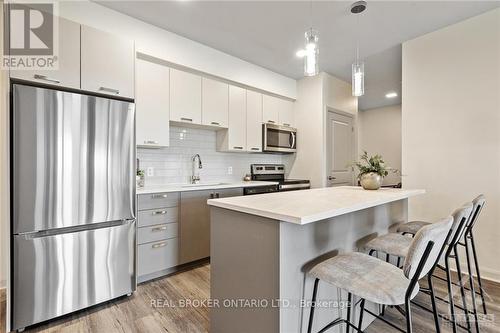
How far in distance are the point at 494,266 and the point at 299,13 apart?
3125 mm

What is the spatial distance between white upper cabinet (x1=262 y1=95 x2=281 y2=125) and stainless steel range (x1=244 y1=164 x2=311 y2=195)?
754mm

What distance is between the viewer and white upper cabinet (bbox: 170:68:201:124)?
9.46 feet

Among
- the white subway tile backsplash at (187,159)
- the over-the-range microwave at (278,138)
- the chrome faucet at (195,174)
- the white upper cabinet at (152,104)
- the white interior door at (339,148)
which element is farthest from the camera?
the white interior door at (339,148)

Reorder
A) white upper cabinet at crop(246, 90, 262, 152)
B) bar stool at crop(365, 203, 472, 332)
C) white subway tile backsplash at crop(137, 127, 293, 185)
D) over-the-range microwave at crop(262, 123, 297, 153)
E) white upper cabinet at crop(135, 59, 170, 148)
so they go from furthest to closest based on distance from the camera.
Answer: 1. over-the-range microwave at crop(262, 123, 297, 153)
2. white upper cabinet at crop(246, 90, 262, 152)
3. white subway tile backsplash at crop(137, 127, 293, 185)
4. white upper cabinet at crop(135, 59, 170, 148)
5. bar stool at crop(365, 203, 472, 332)

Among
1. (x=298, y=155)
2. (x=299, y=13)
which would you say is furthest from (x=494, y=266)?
(x=299, y=13)

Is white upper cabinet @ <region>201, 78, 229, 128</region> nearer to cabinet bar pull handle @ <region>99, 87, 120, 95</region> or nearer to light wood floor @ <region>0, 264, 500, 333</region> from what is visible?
cabinet bar pull handle @ <region>99, 87, 120, 95</region>

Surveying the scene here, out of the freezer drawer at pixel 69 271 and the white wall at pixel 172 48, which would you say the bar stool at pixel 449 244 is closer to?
the freezer drawer at pixel 69 271

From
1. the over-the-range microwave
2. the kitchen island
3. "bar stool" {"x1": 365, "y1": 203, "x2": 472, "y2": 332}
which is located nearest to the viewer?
the kitchen island

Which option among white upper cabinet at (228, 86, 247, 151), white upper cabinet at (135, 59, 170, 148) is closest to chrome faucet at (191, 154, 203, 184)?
white upper cabinet at (228, 86, 247, 151)

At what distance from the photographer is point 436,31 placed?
2.79m

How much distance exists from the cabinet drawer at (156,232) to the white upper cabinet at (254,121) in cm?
161

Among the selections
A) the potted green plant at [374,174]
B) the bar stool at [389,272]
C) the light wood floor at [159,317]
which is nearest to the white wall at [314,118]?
the potted green plant at [374,174]

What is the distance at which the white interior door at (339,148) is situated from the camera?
417 centimetres

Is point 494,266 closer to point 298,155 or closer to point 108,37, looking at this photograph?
point 298,155
